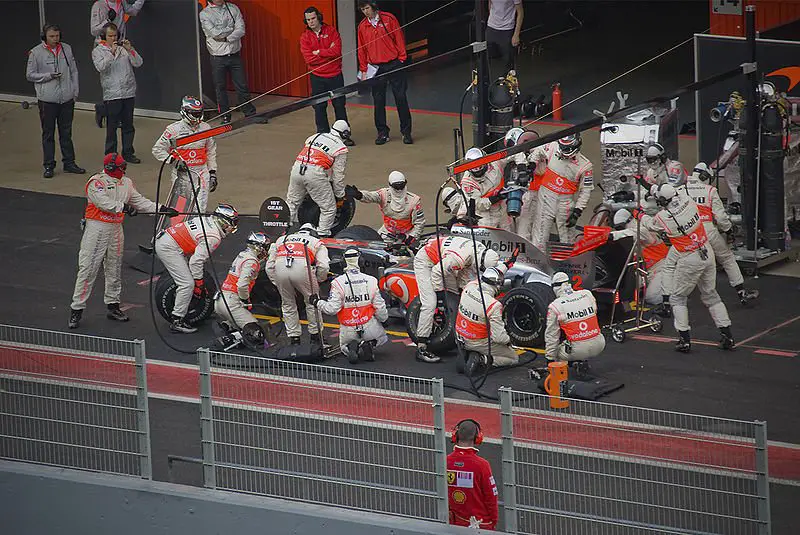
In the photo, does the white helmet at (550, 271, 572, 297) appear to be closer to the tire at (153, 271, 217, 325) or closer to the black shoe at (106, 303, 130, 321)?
the tire at (153, 271, 217, 325)

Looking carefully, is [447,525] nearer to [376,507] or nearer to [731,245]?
[376,507]

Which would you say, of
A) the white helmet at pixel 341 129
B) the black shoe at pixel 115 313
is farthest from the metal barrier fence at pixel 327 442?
the white helmet at pixel 341 129

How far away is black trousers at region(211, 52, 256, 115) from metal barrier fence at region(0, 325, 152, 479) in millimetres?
14664

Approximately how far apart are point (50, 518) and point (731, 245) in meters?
10.6

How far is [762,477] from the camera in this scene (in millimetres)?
9039

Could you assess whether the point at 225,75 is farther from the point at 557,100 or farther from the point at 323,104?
the point at 557,100

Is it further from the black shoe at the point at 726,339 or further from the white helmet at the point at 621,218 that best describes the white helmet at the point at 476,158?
the black shoe at the point at 726,339

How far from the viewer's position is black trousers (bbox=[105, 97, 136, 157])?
22.9m

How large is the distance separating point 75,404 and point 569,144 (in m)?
9.15

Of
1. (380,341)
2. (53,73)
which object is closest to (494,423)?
(380,341)

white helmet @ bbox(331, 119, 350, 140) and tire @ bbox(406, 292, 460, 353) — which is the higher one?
white helmet @ bbox(331, 119, 350, 140)

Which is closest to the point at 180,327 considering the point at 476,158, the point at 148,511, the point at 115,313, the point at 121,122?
the point at 115,313

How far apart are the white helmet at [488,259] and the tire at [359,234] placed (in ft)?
8.75

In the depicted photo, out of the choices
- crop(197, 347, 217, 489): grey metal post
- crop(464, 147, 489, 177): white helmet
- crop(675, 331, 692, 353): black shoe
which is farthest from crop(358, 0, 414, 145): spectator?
crop(197, 347, 217, 489): grey metal post
